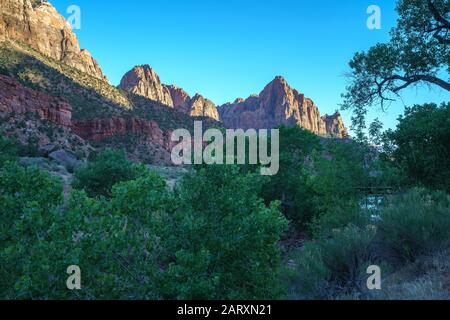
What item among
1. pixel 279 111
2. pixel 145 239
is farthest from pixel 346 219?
pixel 279 111

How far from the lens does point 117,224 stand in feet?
16.9

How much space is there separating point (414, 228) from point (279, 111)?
161320mm

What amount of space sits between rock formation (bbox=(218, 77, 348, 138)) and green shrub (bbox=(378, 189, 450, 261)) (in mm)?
153259

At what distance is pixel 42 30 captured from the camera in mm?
106188

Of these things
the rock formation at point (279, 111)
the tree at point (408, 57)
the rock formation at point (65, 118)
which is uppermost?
the rock formation at point (279, 111)

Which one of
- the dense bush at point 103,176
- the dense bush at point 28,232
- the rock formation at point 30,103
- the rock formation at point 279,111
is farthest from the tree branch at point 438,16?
the rock formation at point 279,111

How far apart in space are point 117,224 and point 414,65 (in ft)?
35.0

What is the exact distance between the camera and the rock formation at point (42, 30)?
295 ft

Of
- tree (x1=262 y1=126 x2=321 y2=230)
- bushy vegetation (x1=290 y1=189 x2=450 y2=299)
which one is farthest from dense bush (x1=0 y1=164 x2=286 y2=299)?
tree (x1=262 y1=126 x2=321 y2=230)

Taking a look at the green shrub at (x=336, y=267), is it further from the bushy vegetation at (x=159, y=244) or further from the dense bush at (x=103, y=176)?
the dense bush at (x=103, y=176)

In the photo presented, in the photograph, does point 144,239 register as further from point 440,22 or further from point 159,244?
point 440,22

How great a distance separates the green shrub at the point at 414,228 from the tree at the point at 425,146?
2.01 ft

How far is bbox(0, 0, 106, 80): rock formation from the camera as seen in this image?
9000 cm

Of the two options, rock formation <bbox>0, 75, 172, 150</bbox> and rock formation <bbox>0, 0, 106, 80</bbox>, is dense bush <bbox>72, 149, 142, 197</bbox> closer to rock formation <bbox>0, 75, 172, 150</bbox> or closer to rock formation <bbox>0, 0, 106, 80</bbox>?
→ rock formation <bbox>0, 75, 172, 150</bbox>
